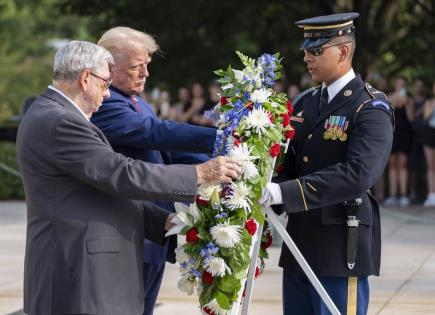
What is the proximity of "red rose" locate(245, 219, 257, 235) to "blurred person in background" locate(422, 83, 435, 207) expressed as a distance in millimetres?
10184

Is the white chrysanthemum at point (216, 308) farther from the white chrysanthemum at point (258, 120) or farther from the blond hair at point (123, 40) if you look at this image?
the blond hair at point (123, 40)

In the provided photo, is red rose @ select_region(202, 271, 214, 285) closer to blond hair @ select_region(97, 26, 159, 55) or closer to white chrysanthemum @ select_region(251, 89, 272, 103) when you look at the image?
white chrysanthemum @ select_region(251, 89, 272, 103)

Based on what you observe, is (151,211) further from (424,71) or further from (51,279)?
(424,71)

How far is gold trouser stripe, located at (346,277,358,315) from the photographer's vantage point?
484 centimetres

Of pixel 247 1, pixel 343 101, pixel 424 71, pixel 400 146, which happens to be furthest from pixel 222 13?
pixel 343 101

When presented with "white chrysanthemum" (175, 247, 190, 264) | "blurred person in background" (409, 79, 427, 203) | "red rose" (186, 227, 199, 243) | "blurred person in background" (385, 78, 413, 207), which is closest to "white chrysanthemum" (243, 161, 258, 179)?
"red rose" (186, 227, 199, 243)

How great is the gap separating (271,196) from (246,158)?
0.27m

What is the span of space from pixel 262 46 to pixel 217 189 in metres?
17.1

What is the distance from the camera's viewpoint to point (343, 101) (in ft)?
16.1

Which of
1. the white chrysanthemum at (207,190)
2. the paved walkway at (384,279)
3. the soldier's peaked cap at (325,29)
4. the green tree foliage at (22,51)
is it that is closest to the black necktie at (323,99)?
the soldier's peaked cap at (325,29)

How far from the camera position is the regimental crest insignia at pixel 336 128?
4832 millimetres

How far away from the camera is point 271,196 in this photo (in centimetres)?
475

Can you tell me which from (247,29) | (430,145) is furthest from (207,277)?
(247,29)

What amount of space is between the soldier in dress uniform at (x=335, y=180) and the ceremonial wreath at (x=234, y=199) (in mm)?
166
